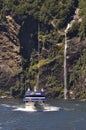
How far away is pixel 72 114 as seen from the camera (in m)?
192

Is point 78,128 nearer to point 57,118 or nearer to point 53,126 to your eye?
point 53,126

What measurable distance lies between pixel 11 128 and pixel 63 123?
647 inches

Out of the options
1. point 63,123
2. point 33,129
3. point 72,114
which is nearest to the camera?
point 33,129

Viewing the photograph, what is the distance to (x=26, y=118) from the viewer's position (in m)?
182

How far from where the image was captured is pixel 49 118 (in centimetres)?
18225

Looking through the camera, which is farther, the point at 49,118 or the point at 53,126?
the point at 49,118

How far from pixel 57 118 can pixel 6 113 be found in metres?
18.8

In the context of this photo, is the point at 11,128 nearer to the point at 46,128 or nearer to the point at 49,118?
the point at 46,128

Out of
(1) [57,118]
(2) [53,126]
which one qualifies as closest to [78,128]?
(2) [53,126]

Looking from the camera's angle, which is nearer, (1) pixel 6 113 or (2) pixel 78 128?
(2) pixel 78 128

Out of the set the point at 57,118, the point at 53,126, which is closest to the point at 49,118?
the point at 57,118

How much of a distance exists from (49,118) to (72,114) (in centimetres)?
1189

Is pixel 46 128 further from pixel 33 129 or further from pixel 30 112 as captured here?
pixel 30 112

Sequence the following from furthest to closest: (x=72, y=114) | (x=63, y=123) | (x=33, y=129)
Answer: (x=72, y=114)
(x=63, y=123)
(x=33, y=129)
